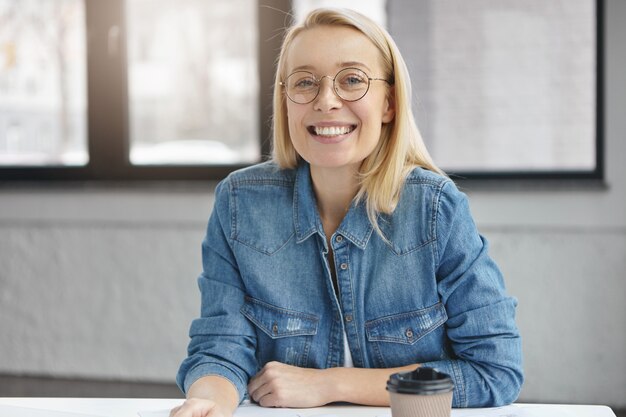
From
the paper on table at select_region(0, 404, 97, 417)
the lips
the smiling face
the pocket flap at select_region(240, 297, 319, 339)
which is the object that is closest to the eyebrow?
the smiling face

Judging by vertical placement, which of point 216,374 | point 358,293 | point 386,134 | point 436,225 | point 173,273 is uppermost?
point 386,134

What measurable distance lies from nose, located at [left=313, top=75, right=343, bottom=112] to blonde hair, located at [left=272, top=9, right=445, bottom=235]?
11 centimetres

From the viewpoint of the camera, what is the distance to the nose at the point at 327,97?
151 cm

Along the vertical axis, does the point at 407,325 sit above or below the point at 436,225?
below

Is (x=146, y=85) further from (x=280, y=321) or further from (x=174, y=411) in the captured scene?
(x=174, y=411)

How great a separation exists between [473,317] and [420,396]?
38cm

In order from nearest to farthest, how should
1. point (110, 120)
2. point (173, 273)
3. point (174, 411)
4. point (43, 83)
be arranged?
point (174, 411), point (173, 273), point (110, 120), point (43, 83)

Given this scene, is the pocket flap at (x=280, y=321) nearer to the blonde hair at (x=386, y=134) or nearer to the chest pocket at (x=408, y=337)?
the chest pocket at (x=408, y=337)

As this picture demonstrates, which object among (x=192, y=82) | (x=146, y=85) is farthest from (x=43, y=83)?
(x=192, y=82)

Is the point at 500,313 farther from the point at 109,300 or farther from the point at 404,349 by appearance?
the point at 109,300

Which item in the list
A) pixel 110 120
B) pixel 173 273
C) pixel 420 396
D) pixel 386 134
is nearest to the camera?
pixel 420 396

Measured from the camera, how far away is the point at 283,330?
5.14ft

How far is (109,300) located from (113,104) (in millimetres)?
899

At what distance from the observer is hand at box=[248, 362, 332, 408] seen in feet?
4.62
